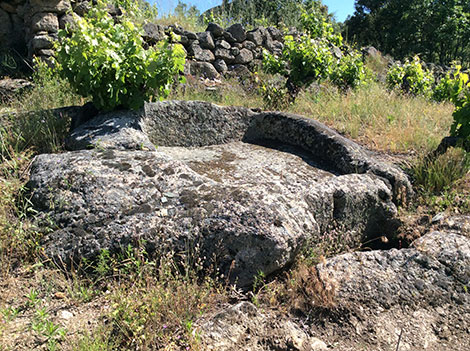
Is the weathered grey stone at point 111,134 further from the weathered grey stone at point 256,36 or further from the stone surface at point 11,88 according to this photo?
the weathered grey stone at point 256,36

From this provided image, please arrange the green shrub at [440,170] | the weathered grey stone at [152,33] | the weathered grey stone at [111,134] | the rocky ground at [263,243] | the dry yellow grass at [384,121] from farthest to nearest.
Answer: the weathered grey stone at [152,33]
the dry yellow grass at [384,121]
the green shrub at [440,170]
the weathered grey stone at [111,134]
the rocky ground at [263,243]

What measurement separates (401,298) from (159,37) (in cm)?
857

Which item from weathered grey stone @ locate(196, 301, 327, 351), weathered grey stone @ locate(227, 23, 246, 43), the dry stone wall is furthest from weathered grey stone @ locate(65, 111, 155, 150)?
weathered grey stone @ locate(227, 23, 246, 43)

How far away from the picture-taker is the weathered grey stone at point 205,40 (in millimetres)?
10019

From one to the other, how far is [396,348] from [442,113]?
18.5 ft

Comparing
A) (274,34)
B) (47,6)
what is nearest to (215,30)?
(274,34)

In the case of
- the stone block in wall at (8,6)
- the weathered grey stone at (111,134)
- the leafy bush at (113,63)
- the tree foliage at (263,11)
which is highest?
the tree foliage at (263,11)

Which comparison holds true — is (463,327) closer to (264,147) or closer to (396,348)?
(396,348)

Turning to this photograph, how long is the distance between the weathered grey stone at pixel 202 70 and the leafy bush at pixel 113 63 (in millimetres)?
5510

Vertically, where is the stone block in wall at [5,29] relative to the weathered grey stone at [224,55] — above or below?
above

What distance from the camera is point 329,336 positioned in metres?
2.29

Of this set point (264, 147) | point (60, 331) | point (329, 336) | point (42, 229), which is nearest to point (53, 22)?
point (264, 147)

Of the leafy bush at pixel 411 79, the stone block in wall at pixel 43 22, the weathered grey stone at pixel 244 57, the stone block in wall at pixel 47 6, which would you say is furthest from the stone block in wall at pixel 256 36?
the stone block in wall at pixel 43 22

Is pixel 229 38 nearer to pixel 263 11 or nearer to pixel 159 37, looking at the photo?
pixel 159 37
